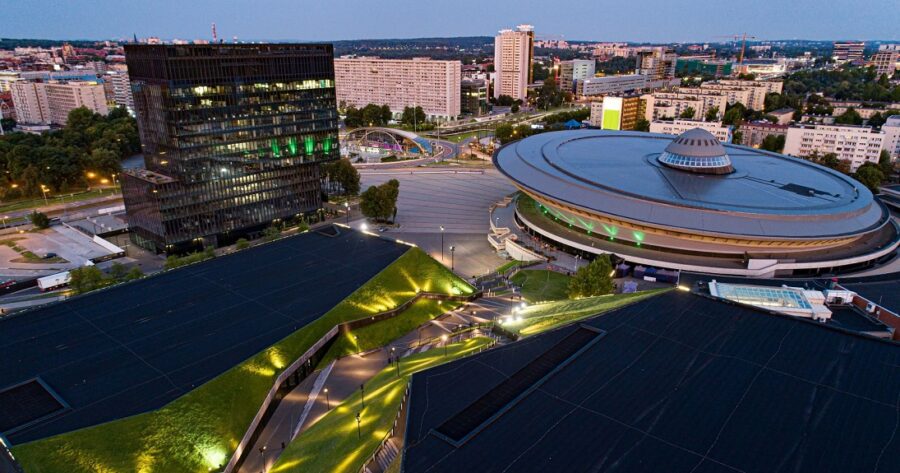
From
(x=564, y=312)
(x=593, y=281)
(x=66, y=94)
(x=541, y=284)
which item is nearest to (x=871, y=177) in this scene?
(x=593, y=281)

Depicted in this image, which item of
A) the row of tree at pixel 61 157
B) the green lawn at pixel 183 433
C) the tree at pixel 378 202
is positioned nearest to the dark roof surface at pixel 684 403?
the green lawn at pixel 183 433

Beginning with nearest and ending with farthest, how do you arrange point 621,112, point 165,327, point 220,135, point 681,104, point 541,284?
point 165,327 < point 541,284 < point 220,135 < point 621,112 < point 681,104

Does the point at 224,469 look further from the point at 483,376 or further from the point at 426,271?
the point at 426,271

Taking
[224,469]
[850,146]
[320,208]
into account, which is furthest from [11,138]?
[850,146]

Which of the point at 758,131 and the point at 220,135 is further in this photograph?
the point at 758,131

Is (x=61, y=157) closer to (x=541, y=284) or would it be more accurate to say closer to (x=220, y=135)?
(x=220, y=135)

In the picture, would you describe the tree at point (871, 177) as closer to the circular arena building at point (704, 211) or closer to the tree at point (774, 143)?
the circular arena building at point (704, 211)
